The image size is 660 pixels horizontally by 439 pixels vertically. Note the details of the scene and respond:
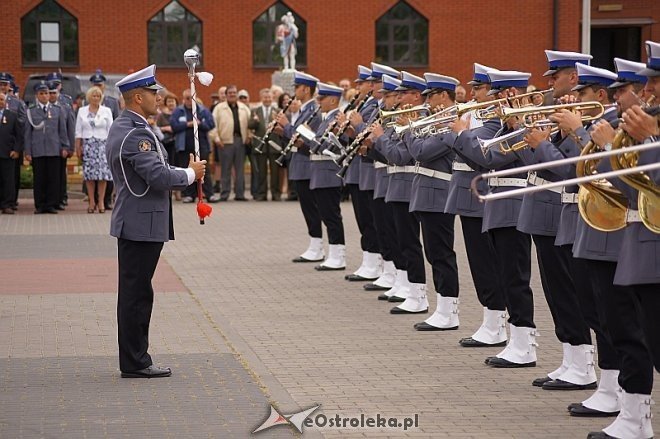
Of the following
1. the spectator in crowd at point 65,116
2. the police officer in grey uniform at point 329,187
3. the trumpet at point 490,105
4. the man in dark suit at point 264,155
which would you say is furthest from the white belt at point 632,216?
the man in dark suit at point 264,155

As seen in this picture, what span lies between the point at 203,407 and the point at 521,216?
2.54 metres

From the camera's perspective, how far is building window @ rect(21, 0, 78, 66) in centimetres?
3666

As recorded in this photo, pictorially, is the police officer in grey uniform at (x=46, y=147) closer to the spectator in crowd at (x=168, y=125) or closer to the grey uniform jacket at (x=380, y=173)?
the spectator in crowd at (x=168, y=125)

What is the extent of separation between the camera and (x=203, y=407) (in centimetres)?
796

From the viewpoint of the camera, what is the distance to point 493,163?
9328 mm

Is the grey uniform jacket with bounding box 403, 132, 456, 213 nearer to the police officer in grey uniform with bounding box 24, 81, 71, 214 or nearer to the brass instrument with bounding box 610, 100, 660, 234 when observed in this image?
the brass instrument with bounding box 610, 100, 660, 234

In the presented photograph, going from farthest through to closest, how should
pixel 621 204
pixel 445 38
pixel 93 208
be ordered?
pixel 445 38, pixel 93 208, pixel 621 204

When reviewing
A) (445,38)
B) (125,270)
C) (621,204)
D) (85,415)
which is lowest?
(85,415)

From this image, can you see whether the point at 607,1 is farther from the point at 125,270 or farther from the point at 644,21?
the point at 125,270

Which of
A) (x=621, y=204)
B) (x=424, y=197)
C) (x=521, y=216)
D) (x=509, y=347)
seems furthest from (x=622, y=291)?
Answer: (x=424, y=197)

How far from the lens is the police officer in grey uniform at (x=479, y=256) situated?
400 inches

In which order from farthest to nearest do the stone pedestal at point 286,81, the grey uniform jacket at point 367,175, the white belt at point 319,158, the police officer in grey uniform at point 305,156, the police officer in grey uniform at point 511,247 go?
the stone pedestal at point 286,81 → the police officer in grey uniform at point 305,156 → the white belt at point 319,158 → the grey uniform jacket at point 367,175 → the police officer in grey uniform at point 511,247

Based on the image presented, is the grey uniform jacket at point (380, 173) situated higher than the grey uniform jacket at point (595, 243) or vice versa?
the grey uniform jacket at point (380, 173)

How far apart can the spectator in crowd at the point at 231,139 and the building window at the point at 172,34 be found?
12.3 m
